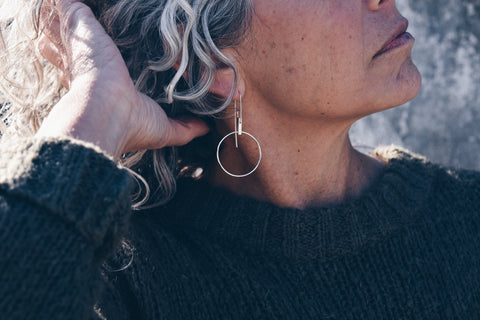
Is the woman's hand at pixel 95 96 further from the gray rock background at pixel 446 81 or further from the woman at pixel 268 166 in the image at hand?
the gray rock background at pixel 446 81

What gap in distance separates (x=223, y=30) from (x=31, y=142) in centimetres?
68

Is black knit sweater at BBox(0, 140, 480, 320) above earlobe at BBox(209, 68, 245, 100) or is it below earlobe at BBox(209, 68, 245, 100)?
below

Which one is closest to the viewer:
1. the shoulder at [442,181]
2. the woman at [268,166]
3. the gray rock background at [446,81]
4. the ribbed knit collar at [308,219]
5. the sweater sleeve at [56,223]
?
the sweater sleeve at [56,223]

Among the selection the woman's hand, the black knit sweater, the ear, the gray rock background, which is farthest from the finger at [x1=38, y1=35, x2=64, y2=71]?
the gray rock background

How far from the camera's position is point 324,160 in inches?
65.1

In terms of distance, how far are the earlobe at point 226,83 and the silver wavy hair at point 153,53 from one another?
25 mm

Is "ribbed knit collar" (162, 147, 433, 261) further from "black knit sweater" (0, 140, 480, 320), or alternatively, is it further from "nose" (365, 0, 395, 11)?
"nose" (365, 0, 395, 11)

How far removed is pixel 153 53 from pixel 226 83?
10.3 inches

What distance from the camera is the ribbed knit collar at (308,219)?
153cm

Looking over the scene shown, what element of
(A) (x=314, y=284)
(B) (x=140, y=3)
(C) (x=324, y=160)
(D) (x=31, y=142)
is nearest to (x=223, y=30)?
(B) (x=140, y=3)

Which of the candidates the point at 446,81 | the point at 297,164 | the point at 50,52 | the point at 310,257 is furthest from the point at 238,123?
the point at 446,81

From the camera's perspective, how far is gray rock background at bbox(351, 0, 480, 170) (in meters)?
2.24

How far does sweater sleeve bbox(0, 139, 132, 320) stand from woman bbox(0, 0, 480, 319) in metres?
0.13

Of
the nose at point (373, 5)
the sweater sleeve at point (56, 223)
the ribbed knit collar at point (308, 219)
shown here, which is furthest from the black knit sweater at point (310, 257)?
the nose at point (373, 5)
